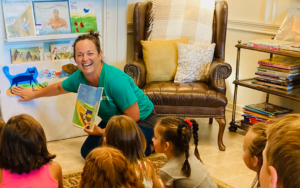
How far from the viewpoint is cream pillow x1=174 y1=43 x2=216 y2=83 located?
3.21m

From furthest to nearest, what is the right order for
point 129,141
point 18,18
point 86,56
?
point 18,18
point 86,56
point 129,141

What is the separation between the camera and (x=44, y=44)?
3.05 metres

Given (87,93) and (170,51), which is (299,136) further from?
(170,51)

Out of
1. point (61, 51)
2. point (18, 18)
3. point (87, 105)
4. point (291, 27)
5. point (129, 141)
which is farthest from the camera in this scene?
point (291, 27)

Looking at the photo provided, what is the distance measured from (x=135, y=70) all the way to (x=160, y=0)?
31.0 inches

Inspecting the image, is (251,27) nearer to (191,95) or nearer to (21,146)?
A: (191,95)

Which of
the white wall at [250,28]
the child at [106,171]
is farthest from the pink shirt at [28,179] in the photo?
the white wall at [250,28]

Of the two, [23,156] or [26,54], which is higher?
[26,54]

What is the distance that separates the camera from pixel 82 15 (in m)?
3.17

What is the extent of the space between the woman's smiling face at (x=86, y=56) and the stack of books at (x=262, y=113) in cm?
158

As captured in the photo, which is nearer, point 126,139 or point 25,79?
point 126,139

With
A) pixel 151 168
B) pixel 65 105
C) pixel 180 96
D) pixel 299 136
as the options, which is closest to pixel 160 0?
pixel 180 96

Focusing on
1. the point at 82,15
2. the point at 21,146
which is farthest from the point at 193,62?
the point at 21,146

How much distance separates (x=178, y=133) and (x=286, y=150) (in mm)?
1160
